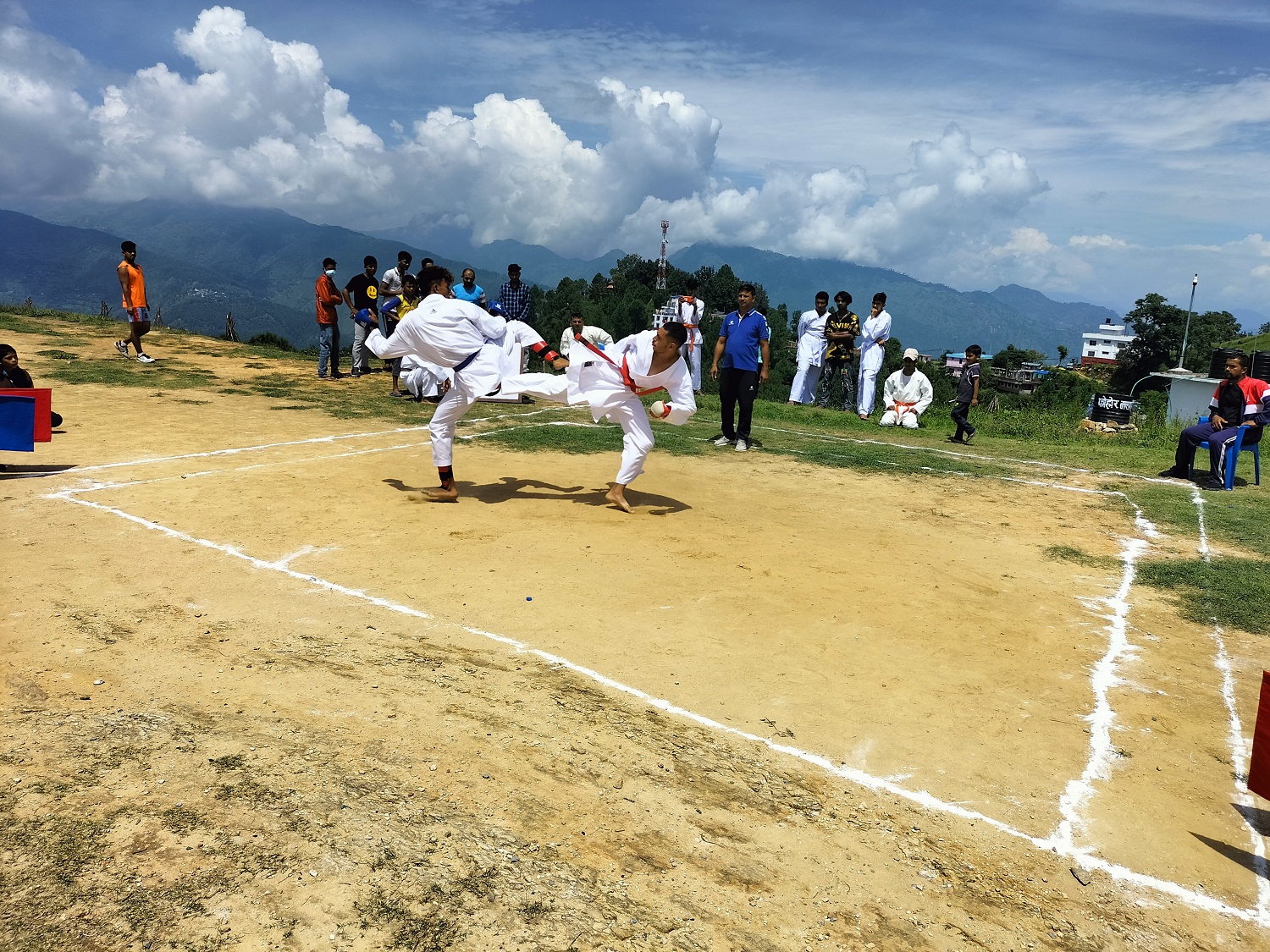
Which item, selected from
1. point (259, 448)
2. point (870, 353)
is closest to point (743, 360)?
point (870, 353)

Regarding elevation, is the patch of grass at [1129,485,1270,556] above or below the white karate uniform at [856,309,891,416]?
below

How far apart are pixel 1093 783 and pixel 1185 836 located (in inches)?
17.6

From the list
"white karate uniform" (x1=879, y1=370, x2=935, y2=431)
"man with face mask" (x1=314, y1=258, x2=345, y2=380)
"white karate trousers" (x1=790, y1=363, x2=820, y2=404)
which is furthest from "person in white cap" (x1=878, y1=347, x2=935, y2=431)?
"man with face mask" (x1=314, y1=258, x2=345, y2=380)

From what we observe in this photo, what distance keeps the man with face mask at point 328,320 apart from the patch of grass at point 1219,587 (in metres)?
14.3

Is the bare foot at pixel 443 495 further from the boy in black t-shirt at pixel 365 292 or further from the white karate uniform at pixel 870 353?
the white karate uniform at pixel 870 353

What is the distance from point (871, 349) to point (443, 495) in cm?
1137

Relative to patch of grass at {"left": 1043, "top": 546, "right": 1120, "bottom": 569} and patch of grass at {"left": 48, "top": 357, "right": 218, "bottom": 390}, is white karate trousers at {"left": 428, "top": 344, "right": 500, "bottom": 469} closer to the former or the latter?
patch of grass at {"left": 1043, "top": 546, "right": 1120, "bottom": 569}

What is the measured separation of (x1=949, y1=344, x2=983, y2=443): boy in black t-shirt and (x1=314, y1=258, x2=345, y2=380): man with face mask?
473 inches

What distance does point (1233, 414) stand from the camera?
39.0ft

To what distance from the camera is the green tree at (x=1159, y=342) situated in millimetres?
56562

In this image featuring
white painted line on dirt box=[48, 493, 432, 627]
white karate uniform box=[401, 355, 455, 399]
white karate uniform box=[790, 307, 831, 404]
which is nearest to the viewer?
white painted line on dirt box=[48, 493, 432, 627]

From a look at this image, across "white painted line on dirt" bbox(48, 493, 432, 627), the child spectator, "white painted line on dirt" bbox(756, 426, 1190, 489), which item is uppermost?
the child spectator

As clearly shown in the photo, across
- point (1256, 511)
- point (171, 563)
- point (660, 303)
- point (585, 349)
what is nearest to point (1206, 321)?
point (660, 303)

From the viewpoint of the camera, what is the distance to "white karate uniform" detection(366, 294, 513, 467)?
832 cm
